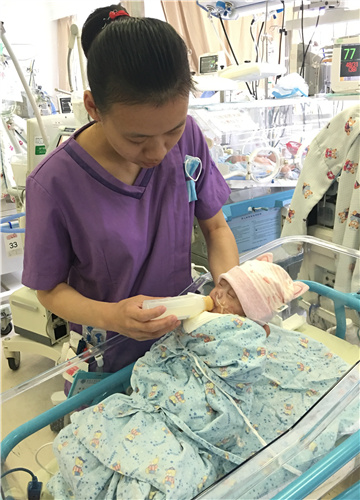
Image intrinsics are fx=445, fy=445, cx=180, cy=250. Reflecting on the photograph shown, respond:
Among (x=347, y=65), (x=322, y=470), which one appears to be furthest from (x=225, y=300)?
(x=347, y=65)

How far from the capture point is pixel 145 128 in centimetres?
84

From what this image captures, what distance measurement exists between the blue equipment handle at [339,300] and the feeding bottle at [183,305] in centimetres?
49

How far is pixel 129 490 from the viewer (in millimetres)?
797

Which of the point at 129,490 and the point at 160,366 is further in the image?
the point at 160,366

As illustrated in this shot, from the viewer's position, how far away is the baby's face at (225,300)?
1.11 m

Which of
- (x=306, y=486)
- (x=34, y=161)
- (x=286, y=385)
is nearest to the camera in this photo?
(x=306, y=486)

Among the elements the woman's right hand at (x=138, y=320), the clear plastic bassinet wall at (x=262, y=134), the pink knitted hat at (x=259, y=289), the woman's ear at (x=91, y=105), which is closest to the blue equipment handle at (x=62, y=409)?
the woman's right hand at (x=138, y=320)

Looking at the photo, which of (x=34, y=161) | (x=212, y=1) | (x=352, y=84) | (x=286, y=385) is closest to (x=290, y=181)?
(x=352, y=84)

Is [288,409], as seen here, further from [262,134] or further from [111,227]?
[262,134]

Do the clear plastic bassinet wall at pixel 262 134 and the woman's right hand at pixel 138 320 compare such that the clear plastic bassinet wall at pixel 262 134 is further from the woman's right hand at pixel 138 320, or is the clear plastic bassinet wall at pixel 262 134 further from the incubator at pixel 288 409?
the woman's right hand at pixel 138 320

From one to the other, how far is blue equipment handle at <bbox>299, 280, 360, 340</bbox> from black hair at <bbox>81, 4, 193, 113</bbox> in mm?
856

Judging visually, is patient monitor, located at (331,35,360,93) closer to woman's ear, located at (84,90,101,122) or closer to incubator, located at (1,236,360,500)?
incubator, located at (1,236,360,500)

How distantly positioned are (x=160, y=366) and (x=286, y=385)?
0.33 metres

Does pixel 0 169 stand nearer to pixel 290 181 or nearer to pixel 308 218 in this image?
pixel 290 181
